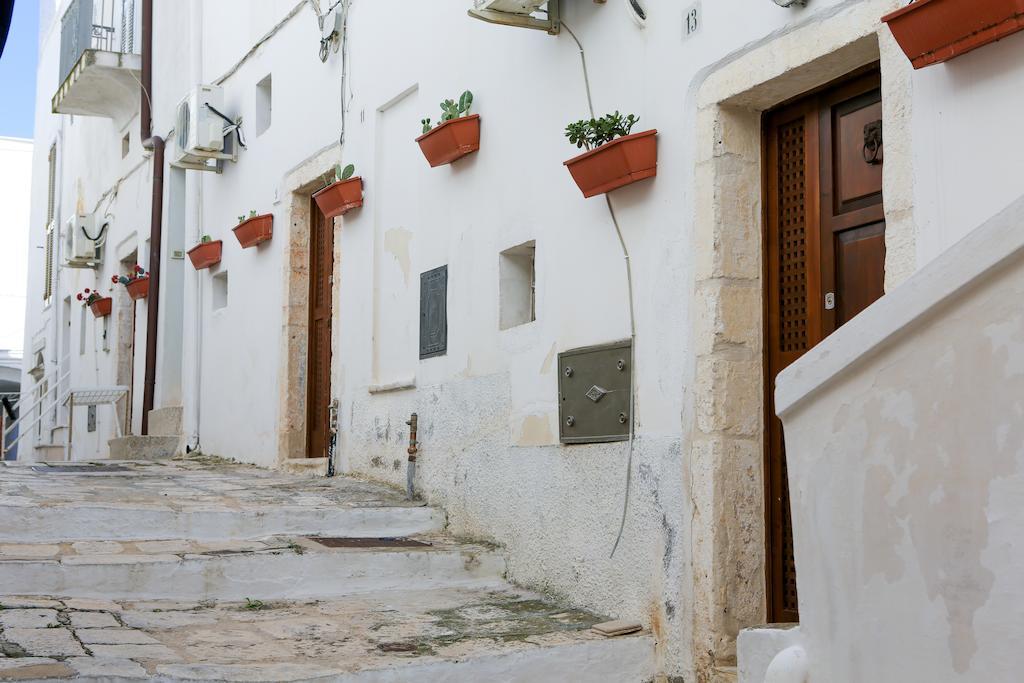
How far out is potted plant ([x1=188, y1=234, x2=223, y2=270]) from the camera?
35.5ft

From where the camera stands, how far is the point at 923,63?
369 cm

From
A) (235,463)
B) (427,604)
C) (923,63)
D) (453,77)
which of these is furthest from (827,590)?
(235,463)

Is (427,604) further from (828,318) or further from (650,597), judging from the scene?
(828,318)

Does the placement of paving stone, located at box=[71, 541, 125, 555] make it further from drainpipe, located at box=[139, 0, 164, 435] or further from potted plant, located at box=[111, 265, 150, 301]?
potted plant, located at box=[111, 265, 150, 301]

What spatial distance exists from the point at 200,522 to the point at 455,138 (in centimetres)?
246

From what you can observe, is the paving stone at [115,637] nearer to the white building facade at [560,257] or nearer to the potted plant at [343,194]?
the white building facade at [560,257]

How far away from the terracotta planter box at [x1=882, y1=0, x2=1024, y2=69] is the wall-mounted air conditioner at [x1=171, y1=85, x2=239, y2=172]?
7.88 meters

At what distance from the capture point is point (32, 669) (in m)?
3.76

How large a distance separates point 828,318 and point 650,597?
1.36 metres

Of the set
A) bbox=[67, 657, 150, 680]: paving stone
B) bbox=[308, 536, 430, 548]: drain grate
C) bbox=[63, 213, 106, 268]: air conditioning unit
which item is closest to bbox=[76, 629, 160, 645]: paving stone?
bbox=[67, 657, 150, 680]: paving stone

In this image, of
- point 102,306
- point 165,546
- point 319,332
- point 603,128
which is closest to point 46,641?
point 165,546

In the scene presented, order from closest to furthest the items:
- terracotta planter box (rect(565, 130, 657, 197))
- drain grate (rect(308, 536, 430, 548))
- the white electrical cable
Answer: terracotta planter box (rect(565, 130, 657, 197))
the white electrical cable
drain grate (rect(308, 536, 430, 548))

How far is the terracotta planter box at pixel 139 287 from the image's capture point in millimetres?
12789

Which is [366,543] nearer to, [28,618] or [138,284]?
[28,618]
